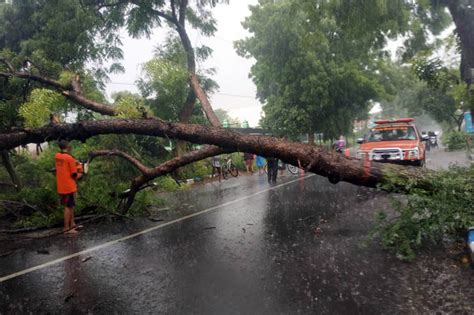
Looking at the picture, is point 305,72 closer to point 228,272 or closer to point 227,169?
point 227,169

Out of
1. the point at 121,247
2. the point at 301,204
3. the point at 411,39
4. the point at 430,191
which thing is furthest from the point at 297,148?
the point at 411,39

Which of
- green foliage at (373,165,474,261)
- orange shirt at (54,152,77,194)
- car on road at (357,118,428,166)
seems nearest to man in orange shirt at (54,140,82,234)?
orange shirt at (54,152,77,194)

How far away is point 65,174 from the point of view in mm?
7133

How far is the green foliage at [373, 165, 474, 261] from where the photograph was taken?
492 centimetres

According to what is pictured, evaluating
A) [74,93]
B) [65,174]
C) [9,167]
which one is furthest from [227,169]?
[65,174]

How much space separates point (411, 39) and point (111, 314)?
47.1 feet

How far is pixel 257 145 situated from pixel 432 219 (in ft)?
10.2

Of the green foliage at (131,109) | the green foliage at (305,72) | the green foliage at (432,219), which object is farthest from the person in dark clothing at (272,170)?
the green foliage at (305,72)

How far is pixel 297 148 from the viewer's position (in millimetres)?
6578

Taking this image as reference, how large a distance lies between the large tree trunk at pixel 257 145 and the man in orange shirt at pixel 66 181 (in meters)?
0.40

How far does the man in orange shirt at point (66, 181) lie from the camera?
7093mm

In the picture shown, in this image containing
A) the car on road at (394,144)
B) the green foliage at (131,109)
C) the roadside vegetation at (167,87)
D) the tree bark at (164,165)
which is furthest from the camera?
the car on road at (394,144)

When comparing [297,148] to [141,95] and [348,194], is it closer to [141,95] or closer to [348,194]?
[348,194]

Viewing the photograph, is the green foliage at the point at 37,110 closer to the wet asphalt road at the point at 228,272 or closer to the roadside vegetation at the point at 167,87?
the roadside vegetation at the point at 167,87
